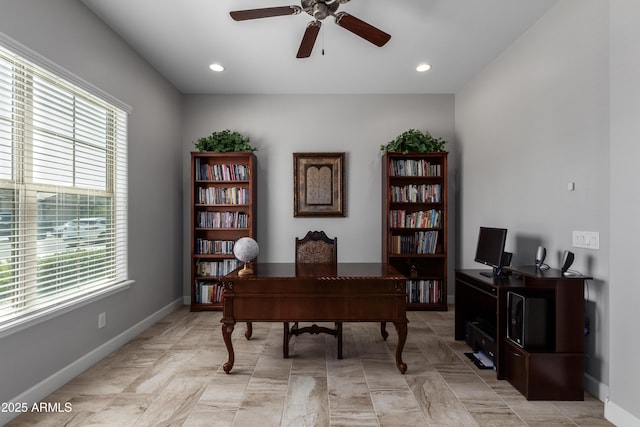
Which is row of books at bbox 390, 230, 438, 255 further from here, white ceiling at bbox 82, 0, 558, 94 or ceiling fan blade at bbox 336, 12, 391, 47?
ceiling fan blade at bbox 336, 12, 391, 47

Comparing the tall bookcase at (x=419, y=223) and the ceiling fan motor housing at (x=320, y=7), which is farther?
the tall bookcase at (x=419, y=223)

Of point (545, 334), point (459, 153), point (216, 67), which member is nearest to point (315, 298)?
point (545, 334)

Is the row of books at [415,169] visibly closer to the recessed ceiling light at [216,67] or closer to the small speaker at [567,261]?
the small speaker at [567,261]

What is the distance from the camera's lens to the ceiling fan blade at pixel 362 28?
219 centimetres

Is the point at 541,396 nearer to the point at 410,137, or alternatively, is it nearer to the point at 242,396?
the point at 242,396

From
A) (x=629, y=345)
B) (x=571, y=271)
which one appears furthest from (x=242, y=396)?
(x=571, y=271)

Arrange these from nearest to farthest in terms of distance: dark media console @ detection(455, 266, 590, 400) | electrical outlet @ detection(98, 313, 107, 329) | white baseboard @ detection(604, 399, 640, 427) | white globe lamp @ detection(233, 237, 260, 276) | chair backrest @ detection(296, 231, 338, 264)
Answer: white baseboard @ detection(604, 399, 640, 427), dark media console @ detection(455, 266, 590, 400), white globe lamp @ detection(233, 237, 260, 276), electrical outlet @ detection(98, 313, 107, 329), chair backrest @ detection(296, 231, 338, 264)

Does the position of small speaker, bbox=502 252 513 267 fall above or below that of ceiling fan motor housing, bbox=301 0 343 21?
below

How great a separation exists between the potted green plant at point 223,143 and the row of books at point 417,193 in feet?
6.57

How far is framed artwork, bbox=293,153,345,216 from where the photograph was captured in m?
4.46

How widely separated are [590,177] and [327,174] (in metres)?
2.83

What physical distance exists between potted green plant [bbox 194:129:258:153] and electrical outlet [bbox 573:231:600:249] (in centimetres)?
348

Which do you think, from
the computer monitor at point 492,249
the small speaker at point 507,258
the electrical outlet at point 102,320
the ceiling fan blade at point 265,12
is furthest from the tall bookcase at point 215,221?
the small speaker at point 507,258

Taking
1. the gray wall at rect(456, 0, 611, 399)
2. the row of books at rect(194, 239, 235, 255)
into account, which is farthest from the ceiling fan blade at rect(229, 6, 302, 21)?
the row of books at rect(194, 239, 235, 255)
